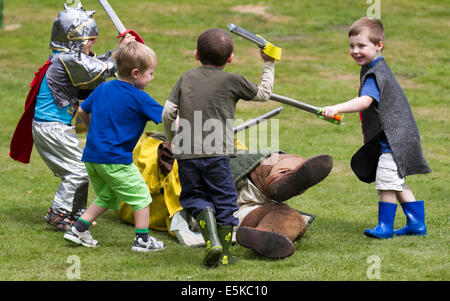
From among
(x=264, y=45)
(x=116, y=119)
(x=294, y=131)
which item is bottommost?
(x=294, y=131)

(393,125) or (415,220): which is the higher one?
(393,125)

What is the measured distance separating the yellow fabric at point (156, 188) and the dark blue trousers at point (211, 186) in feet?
2.66

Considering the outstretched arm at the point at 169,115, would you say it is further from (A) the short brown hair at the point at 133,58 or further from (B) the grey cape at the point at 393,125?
(B) the grey cape at the point at 393,125

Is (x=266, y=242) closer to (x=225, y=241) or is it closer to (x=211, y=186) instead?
(x=225, y=241)

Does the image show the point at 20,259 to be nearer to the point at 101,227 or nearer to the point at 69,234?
the point at 69,234

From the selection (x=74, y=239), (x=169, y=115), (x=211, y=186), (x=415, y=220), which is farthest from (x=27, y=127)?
(x=415, y=220)

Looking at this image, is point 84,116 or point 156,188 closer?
point 84,116

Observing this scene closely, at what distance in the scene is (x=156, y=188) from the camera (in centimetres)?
531

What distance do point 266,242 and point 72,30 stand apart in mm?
2269

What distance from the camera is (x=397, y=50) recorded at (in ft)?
48.4

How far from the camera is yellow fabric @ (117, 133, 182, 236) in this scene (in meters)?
5.15

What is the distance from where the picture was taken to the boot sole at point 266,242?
430cm

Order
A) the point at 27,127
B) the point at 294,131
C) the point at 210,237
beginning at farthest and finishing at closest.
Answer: the point at 294,131
the point at 27,127
the point at 210,237

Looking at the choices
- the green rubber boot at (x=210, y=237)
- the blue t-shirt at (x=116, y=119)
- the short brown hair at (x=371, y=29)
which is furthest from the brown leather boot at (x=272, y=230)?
the short brown hair at (x=371, y=29)
